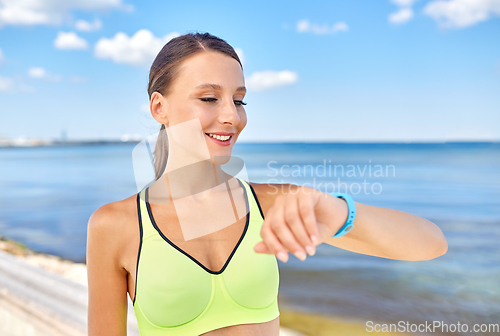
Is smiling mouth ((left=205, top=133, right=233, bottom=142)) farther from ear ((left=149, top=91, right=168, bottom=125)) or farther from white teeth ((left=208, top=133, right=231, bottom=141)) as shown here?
ear ((left=149, top=91, right=168, bottom=125))

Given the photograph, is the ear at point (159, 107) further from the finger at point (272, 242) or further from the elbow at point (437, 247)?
the elbow at point (437, 247)

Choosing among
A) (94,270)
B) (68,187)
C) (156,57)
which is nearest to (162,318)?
(94,270)

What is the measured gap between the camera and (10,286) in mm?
2918

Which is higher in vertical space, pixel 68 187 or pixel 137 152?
pixel 137 152

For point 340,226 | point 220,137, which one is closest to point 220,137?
point 220,137

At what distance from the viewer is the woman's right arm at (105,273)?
1318 millimetres

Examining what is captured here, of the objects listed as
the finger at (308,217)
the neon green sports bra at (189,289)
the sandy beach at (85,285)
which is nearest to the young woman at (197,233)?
the neon green sports bra at (189,289)

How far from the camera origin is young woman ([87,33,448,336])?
1245mm

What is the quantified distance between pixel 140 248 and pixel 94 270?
191 mm

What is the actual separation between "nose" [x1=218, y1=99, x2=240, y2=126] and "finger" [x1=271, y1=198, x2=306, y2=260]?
72 cm

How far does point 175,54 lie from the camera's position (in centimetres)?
146

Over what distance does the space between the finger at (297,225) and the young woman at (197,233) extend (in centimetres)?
45

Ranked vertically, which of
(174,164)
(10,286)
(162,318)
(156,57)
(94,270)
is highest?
(156,57)

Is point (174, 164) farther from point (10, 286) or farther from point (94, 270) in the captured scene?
point (10, 286)
